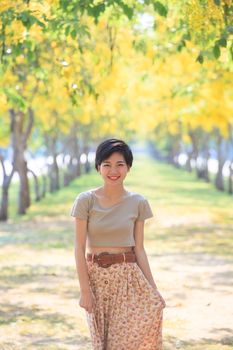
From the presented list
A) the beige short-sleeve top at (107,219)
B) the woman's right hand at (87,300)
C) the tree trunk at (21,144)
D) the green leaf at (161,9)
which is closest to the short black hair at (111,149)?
the beige short-sleeve top at (107,219)

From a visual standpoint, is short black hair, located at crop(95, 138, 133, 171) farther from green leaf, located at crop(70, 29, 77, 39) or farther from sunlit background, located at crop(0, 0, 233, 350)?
green leaf, located at crop(70, 29, 77, 39)

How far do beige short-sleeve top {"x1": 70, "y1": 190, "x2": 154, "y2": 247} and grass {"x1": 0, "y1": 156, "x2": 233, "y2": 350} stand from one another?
8.39 feet

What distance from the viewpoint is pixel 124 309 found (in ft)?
17.4

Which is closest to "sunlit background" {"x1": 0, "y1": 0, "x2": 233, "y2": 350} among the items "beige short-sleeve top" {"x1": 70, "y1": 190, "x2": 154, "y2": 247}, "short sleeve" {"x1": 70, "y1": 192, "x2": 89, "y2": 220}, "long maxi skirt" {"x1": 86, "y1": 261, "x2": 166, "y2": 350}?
"long maxi skirt" {"x1": 86, "y1": 261, "x2": 166, "y2": 350}

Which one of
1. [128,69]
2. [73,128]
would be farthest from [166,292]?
[73,128]

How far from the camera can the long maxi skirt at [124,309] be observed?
5.26 metres

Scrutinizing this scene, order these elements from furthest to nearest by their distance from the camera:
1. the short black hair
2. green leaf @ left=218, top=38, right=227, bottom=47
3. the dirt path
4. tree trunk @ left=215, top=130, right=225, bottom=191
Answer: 1. tree trunk @ left=215, top=130, right=225, bottom=191
2. the dirt path
3. green leaf @ left=218, top=38, right=227, bottom=47
4. the short black hair

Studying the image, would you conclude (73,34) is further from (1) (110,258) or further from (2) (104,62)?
(2) (104,62)

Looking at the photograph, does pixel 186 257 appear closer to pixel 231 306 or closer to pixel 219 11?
pixel 231 306

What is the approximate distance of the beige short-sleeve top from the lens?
5.23m

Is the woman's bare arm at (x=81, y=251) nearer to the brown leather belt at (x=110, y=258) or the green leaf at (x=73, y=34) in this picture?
the brown leather belt at (x=110, y=258)

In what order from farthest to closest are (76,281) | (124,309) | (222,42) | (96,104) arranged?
(96,104) → (76,281) → (222,42) → (124,309)

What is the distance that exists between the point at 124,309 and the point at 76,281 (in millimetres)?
6341

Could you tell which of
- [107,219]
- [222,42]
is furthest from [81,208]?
[222,42]
